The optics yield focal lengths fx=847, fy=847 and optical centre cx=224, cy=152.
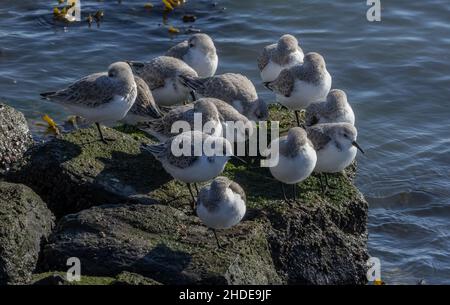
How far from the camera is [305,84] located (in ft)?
41.2

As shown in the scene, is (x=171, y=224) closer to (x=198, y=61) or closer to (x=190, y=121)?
(x=190, y=121)

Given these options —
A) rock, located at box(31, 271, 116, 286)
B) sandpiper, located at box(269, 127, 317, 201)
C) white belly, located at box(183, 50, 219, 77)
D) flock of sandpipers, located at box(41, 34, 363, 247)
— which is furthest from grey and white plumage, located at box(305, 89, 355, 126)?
rock, located at box(31, 271, 116, 286)

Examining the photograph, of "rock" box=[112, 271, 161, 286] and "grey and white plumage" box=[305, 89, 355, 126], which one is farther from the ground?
"grey and white plumage" box=[305, 89, 355, 126]

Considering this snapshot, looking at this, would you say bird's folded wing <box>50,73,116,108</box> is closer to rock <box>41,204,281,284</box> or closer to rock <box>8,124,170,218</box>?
rock <box>8,124,170,218</box>

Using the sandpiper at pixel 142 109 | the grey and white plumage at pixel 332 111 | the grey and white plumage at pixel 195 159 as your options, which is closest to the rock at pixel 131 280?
the grey and white plumage at pixel 195 159

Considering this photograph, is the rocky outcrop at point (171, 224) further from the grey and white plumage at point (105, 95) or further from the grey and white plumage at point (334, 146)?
the grey and white plumage at point (334, 146)

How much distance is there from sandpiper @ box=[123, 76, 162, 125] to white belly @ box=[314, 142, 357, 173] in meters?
2.71

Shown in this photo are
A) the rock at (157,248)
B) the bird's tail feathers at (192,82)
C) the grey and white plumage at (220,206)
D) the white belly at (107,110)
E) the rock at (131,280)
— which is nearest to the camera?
the rock at (131,280)

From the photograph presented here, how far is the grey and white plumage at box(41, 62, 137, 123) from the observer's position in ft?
36.9

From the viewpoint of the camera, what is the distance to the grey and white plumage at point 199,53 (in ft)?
46.6

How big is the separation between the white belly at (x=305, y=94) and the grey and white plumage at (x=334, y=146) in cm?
173

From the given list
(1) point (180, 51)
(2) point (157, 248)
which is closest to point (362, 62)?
(1) point (180, 51)
